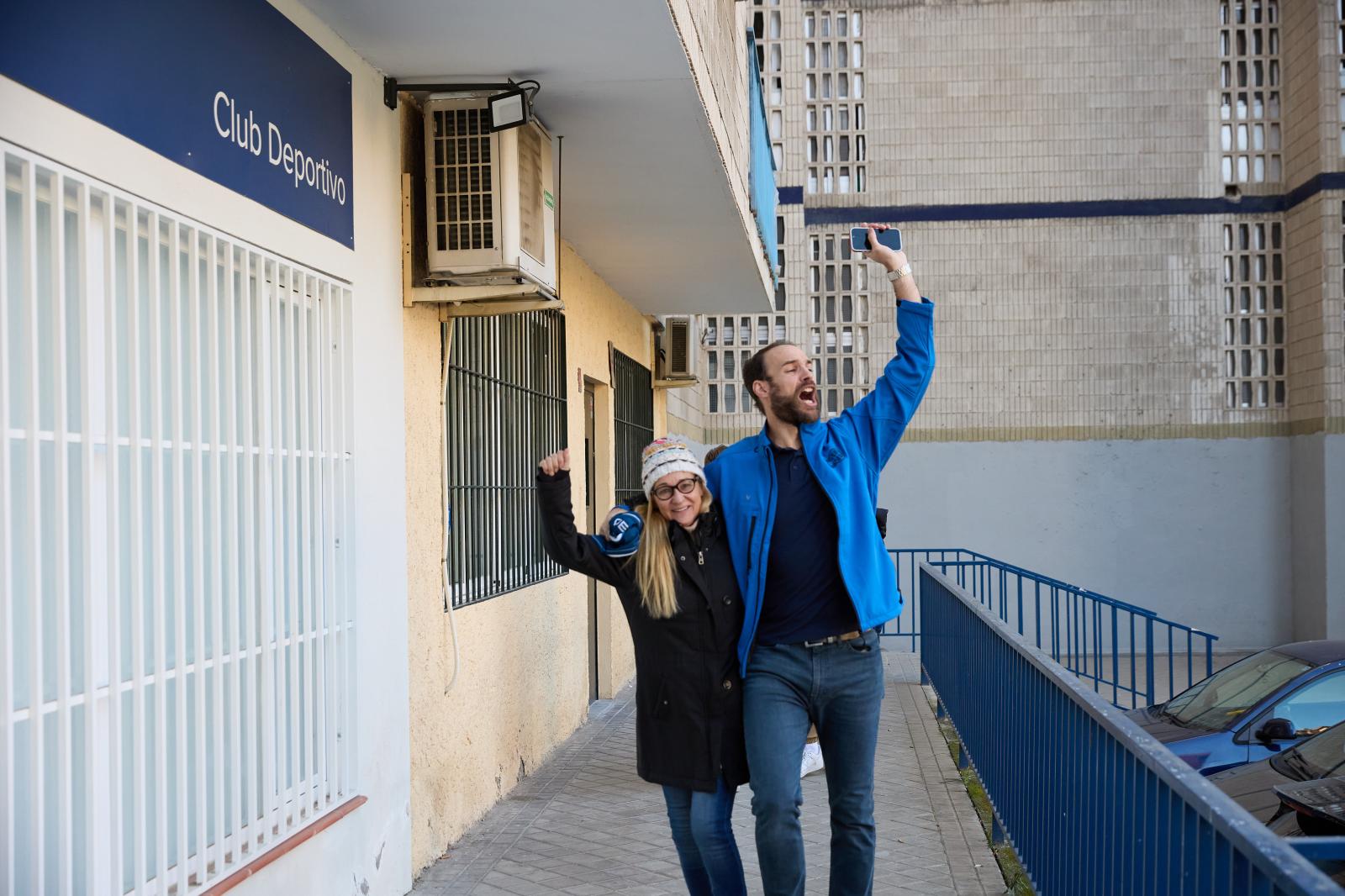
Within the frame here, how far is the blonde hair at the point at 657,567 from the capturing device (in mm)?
4016

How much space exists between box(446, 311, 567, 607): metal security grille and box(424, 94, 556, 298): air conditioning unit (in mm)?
702

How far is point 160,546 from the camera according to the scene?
11.3 feet

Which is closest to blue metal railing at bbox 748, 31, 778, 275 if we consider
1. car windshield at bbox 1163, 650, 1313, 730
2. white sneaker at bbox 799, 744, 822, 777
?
white sneaker at bbox 799, 744, 822, 777

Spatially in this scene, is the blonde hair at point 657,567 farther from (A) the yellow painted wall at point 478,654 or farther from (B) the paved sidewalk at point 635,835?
(B) the paved sidewalk at point 635,835

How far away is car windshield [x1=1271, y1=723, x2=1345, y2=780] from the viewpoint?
17.5 feet

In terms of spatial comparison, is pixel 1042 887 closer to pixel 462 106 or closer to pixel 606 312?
pixel 462 106

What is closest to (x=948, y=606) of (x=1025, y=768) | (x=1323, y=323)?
(x=1025, y=768)

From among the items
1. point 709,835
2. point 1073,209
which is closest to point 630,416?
point 1073,209

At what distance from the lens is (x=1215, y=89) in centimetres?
1638

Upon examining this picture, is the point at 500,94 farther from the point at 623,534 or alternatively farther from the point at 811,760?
the point at 811,760

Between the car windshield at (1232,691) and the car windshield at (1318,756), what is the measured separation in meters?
1.55

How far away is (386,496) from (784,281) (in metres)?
11.5

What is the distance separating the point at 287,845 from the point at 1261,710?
5.25 metres

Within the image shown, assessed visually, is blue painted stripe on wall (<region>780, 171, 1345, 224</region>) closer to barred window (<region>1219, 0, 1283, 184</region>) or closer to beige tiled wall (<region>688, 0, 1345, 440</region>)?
beige tiled wall (<region>688, 0, 1345, 440</region>)
